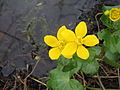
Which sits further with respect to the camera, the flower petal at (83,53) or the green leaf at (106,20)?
the green leaf at (106,20)

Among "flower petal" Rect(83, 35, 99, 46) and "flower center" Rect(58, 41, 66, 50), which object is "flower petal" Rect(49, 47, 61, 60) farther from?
"flower petal" Rect(83, 35, 99, 46)

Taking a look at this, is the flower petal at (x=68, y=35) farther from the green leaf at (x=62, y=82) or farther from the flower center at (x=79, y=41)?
the green leaf at (x=62, y=82)

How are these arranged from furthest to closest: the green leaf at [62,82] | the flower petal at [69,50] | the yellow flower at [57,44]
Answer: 1. the green leaf at [62,82]
2. the yellow flower at [57,44]
3. the flower petal at [69,50]

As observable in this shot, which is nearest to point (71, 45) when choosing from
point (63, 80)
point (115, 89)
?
point (63, 80)

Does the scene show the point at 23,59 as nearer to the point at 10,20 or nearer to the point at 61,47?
the point at 10,20

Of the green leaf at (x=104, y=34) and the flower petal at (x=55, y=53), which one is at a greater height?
the green leaf at (x=104, y=34)

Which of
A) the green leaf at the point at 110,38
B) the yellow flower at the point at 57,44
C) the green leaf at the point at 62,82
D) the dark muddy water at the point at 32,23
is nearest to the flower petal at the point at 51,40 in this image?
the yellow flower at the point at 57,44

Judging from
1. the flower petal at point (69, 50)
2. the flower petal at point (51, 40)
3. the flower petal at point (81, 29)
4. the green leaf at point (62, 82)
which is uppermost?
the flower petal at point (81, 29)

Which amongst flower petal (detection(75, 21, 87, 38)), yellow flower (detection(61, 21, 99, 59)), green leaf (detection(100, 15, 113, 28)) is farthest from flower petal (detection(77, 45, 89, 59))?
green leaf (detection(100, 15, 113, 28))

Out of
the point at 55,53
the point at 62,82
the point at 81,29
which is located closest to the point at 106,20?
the point at 81,29
